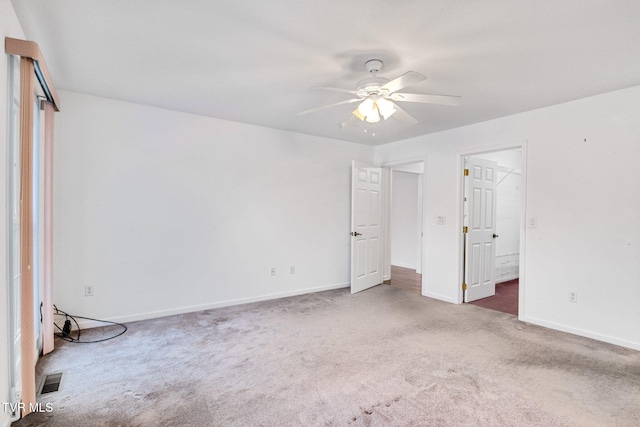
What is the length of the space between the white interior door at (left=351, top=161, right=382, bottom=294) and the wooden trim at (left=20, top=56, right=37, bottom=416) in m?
3.73

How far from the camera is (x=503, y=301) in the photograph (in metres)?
4.58

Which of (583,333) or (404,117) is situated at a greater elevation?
(404,117)

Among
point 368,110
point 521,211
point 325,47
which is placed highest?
point 325,47

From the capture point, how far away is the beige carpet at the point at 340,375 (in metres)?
1.98

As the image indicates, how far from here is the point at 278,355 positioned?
279 cm

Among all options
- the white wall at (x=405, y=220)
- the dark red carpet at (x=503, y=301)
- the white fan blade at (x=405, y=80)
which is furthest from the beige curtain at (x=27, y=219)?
the white wall at (x=405, y=220)

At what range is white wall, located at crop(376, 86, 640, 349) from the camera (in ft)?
9.88

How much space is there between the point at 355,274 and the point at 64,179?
150 inches

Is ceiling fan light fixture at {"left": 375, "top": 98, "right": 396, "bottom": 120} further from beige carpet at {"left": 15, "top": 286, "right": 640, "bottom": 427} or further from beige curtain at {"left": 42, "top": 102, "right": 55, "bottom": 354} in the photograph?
beige curtain at {"left": 42, "top": 102, "right": 55, "bottom": 354}

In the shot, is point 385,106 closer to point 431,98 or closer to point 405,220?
point 431,98

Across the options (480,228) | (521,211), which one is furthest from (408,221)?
(521,211)

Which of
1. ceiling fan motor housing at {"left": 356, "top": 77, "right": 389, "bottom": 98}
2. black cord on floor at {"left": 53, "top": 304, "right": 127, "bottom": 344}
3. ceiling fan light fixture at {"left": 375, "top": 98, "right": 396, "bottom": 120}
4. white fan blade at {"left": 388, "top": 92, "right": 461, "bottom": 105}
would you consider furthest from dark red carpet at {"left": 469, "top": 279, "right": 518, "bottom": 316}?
black cord on floor at {"left": 53, "top": 304, "right": 127, "bottom": 344}

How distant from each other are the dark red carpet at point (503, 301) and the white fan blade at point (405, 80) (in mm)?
3357

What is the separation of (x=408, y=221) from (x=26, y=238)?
21.7 ft
